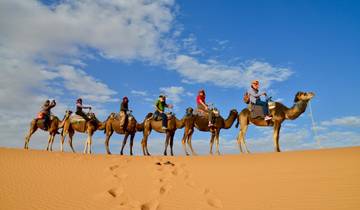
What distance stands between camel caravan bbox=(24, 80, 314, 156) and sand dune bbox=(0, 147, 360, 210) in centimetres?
420

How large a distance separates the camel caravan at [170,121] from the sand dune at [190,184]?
420 centimetres

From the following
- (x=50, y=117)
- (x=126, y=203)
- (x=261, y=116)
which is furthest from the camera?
(x=50, y=117)

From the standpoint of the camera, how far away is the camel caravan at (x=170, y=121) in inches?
655

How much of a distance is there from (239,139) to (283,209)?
1113 centimetres

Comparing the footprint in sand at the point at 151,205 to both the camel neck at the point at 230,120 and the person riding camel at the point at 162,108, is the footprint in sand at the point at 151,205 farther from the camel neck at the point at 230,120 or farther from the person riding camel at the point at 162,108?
the camel neck at the point at 230,120

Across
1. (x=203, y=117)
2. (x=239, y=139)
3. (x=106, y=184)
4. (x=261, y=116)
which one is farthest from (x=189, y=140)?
(x=106, y=184)

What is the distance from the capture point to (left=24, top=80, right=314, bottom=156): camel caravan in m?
16.6

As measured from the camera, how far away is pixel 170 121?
19156mm

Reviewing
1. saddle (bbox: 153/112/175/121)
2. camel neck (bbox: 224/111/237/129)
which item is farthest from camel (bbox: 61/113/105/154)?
camel neck (bbox: 224/111/237/129)

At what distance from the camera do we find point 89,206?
7.76 metres

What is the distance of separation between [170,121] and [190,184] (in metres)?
9.89

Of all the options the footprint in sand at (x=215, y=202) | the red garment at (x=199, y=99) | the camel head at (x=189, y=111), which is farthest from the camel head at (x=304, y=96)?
the footprint in sand at (x=215, y=202)

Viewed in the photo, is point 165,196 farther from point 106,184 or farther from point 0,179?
point 0,179

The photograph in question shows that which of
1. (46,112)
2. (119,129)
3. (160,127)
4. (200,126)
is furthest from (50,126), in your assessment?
(200,126)
